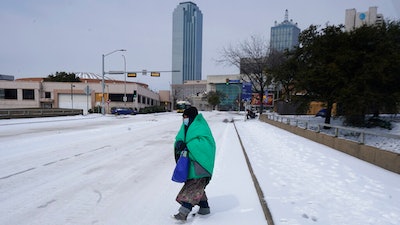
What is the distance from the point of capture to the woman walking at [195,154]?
3637 millimetres

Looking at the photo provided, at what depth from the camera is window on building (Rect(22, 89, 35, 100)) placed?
6538cm

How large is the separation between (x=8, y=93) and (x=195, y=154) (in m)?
79.1

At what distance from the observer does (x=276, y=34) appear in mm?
92625

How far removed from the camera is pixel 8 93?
214 feet

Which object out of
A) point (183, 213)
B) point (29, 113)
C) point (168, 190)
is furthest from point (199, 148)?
point (29, 113)

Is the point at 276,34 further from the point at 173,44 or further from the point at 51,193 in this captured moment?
the point at 173,44

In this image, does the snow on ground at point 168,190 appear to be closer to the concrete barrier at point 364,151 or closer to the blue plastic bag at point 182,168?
the concrete barrier at point 364,151

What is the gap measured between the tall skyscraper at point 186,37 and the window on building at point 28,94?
12343 centimetres

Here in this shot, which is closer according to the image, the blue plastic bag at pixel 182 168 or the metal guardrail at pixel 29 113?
the blue plastic bag at pixel 182 168

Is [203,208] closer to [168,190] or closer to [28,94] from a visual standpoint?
[168,190]

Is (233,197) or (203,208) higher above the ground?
(203,208)

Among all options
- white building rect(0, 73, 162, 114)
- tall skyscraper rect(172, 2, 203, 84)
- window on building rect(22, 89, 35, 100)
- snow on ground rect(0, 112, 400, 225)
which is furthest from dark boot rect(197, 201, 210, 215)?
tall skyscraper rect(172, 2, 203, 84)

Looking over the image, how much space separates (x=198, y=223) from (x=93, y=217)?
1673 millimetres

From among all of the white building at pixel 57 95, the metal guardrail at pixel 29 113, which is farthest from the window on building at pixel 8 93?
the metal guardrail at pixel 29 113
